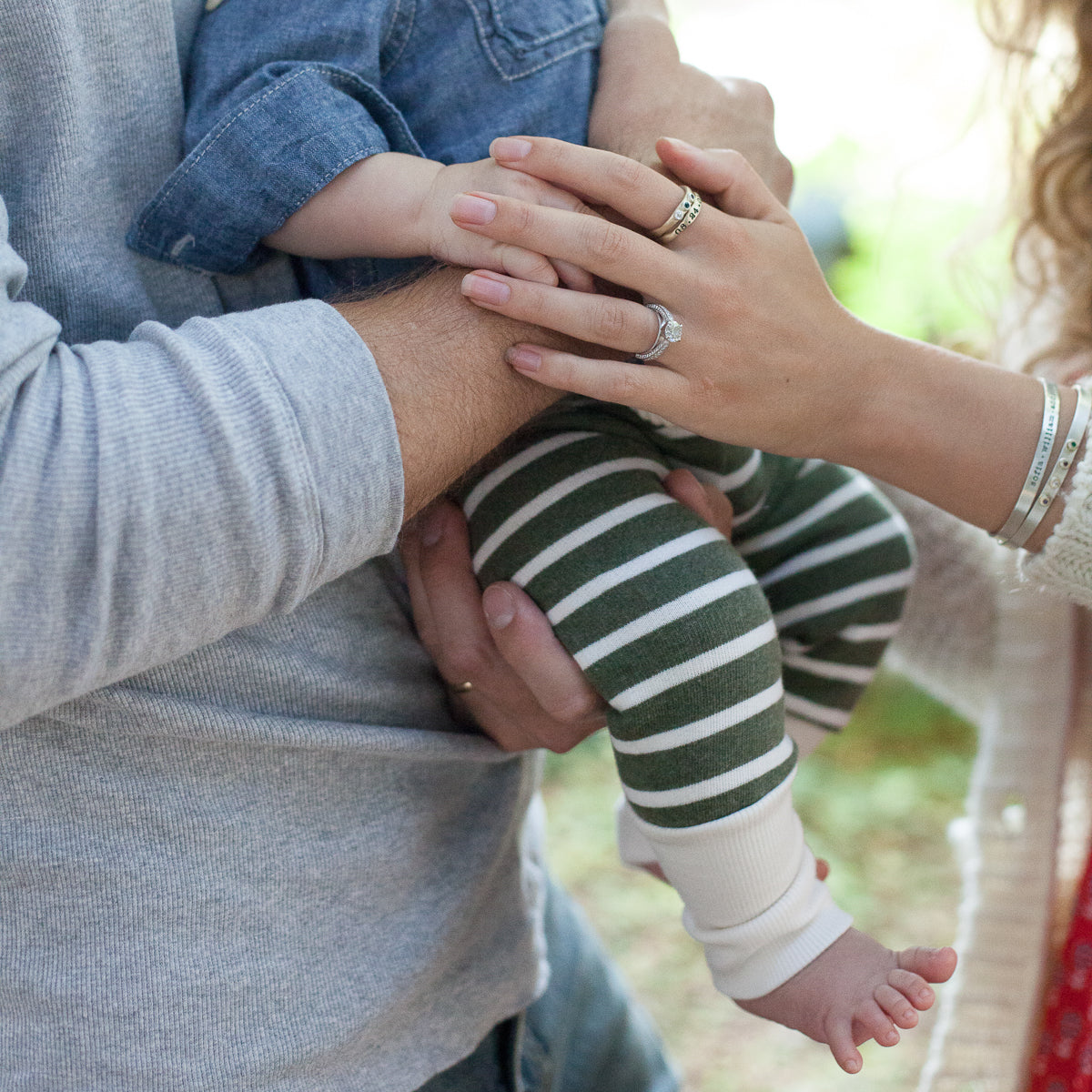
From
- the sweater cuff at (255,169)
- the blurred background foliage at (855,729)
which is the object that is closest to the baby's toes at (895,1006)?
the sweater cuff at (255,169)

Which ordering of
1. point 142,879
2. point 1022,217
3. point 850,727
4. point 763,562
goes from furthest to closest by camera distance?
1. point 850,727
2. point 1022,217
3. point 763,562
4. point 142,879

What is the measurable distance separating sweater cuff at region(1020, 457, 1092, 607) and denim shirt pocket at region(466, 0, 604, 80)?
0.70 metres

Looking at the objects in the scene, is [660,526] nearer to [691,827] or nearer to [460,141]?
[691,827]

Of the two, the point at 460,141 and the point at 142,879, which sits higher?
the point at 460,141

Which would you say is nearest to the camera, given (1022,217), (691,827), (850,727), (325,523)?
(325,523)

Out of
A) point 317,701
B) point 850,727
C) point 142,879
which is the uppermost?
point 317,701

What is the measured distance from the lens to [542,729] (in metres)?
1.10

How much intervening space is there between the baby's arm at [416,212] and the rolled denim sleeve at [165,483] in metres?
0.22

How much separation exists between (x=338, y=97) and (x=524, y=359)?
12.3 inches

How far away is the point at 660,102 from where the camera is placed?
1035 millimetres

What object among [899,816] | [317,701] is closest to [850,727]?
[899,816]

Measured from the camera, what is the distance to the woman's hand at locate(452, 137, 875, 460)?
88 centimetres

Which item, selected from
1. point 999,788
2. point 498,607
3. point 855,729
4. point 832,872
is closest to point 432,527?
point 498,607

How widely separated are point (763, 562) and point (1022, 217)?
76 cm
